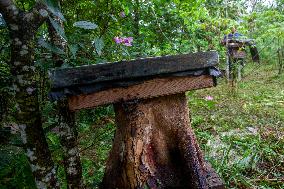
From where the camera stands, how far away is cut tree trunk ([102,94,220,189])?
1858 mm

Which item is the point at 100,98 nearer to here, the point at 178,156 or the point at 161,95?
the point at 161,95

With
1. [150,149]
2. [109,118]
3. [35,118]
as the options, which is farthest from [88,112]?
[35,118]

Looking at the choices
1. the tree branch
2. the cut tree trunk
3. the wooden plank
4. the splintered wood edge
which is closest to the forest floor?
the cut tree trunk

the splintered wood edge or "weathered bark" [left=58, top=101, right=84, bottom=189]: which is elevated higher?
the splintered wood edge

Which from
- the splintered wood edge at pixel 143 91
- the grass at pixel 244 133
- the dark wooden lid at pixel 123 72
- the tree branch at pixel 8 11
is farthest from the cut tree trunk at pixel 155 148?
the tree branch at pixel 8 11

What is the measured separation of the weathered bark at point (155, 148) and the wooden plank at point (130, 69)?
0.26m

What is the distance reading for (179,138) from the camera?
1.95 metres

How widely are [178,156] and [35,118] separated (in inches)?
35.9

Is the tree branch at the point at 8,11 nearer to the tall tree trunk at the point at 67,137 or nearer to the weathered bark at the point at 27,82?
the weathered bark at the point at 27,82

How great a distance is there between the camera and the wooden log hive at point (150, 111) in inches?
63.3

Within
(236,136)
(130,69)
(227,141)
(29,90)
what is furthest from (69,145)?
(236,136)

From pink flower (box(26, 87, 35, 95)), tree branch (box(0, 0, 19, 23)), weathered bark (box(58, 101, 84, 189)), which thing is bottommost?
weathered bark (box(58, 101, 84, 189))

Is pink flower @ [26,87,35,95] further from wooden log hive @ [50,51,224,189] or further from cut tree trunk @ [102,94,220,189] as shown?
cut tree trunk @ [102,94,220,189]

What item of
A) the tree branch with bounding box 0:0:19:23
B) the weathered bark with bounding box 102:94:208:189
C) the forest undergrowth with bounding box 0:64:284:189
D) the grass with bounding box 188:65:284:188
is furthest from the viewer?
the grass with bounding box 188:65:284:188
